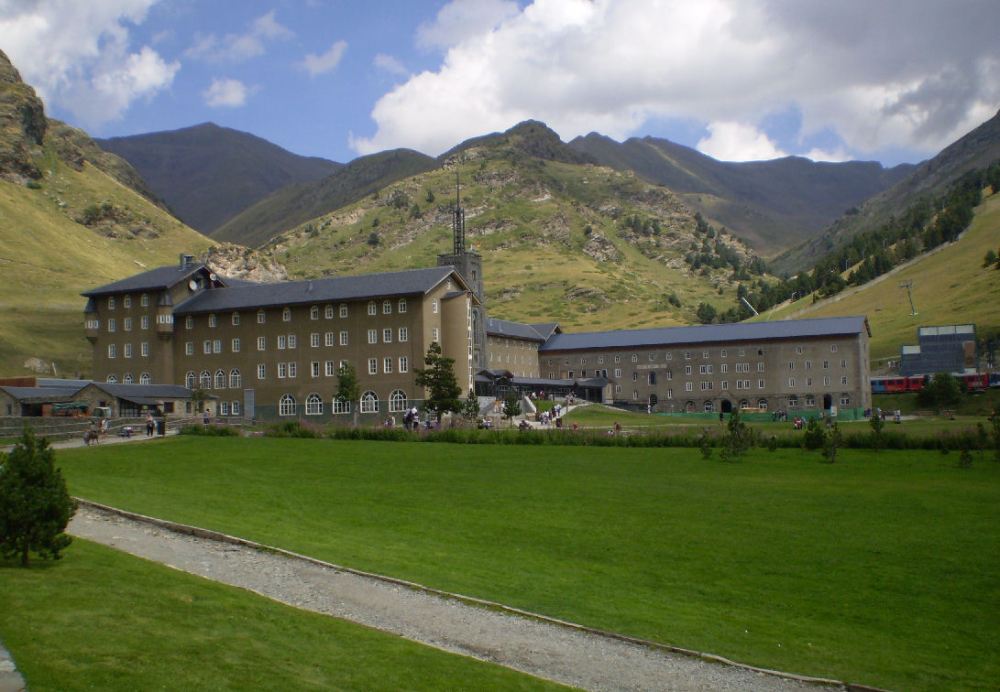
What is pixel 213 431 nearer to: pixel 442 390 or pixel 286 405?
pixel 442 390

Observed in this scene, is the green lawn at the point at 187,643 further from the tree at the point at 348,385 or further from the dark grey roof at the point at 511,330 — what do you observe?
the dark grey roof at the point at 511,330

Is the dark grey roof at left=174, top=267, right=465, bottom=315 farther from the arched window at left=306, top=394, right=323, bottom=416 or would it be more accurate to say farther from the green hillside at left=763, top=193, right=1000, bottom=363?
the green hillside at left=763, top=193, right=1000, bottom=363

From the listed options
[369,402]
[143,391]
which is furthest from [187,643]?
[369,402]

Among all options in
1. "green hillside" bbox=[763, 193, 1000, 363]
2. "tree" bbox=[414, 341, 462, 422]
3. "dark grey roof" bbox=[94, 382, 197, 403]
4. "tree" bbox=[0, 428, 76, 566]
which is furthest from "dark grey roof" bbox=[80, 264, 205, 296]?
"green hillside" bbox=[763, 193, 1000, 363]

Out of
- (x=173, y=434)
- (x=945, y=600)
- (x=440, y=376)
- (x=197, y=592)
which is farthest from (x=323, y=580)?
(x=440, y=376)

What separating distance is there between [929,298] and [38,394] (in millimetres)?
147694

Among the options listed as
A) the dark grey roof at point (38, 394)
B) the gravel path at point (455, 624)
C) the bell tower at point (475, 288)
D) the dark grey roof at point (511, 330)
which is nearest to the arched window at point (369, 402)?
the dark grey roof at point (38, 394)

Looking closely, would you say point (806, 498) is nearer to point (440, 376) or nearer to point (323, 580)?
point (323, 580)

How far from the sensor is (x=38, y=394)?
227 feet

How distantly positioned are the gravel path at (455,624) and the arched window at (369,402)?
192ft

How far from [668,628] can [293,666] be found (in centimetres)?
793

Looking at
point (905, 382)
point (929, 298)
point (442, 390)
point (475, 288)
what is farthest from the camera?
→ point (929, 298)

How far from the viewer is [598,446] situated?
2046 inches

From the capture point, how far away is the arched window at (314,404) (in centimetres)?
8512
